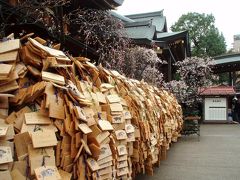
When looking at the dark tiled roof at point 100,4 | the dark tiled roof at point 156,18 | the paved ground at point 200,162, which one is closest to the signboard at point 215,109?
the dark tiled roof at point 156,18

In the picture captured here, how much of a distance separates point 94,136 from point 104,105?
114 cm

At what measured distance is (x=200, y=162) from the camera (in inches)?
384

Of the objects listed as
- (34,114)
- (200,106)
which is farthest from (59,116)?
(200,106)

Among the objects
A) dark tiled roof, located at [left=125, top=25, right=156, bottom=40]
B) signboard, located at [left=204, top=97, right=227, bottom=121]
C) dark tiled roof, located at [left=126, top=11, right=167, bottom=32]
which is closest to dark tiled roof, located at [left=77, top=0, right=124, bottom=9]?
dark tiled roof, located at [left=125, top=25, right=156, bottom=40]

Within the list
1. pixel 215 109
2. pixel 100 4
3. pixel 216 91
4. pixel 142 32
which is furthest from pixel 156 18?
pixel 100 4

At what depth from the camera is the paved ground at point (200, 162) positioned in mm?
8048

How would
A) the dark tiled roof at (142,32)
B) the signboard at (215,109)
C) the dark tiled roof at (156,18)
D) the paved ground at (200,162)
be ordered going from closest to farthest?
the paved ground at (200,162), the dark tiled roof at (142,32), the signboard at (215,109), the dark tiled roof at (156,18)

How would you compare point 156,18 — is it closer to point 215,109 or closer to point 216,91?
point 216,91

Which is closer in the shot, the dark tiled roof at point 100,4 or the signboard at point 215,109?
the dark tiled roof at point 100,4

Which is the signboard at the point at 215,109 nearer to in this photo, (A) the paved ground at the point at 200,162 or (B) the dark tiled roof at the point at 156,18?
(B) the dark tiled roof at the point at 156,18

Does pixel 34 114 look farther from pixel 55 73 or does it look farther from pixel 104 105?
pixel 104 105

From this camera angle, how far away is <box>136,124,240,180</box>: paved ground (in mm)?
8048

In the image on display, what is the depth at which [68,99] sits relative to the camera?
407cm

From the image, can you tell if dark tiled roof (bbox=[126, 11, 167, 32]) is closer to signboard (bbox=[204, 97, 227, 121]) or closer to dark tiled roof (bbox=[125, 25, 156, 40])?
signboard (bbox=[204, 97, 227, 121])
